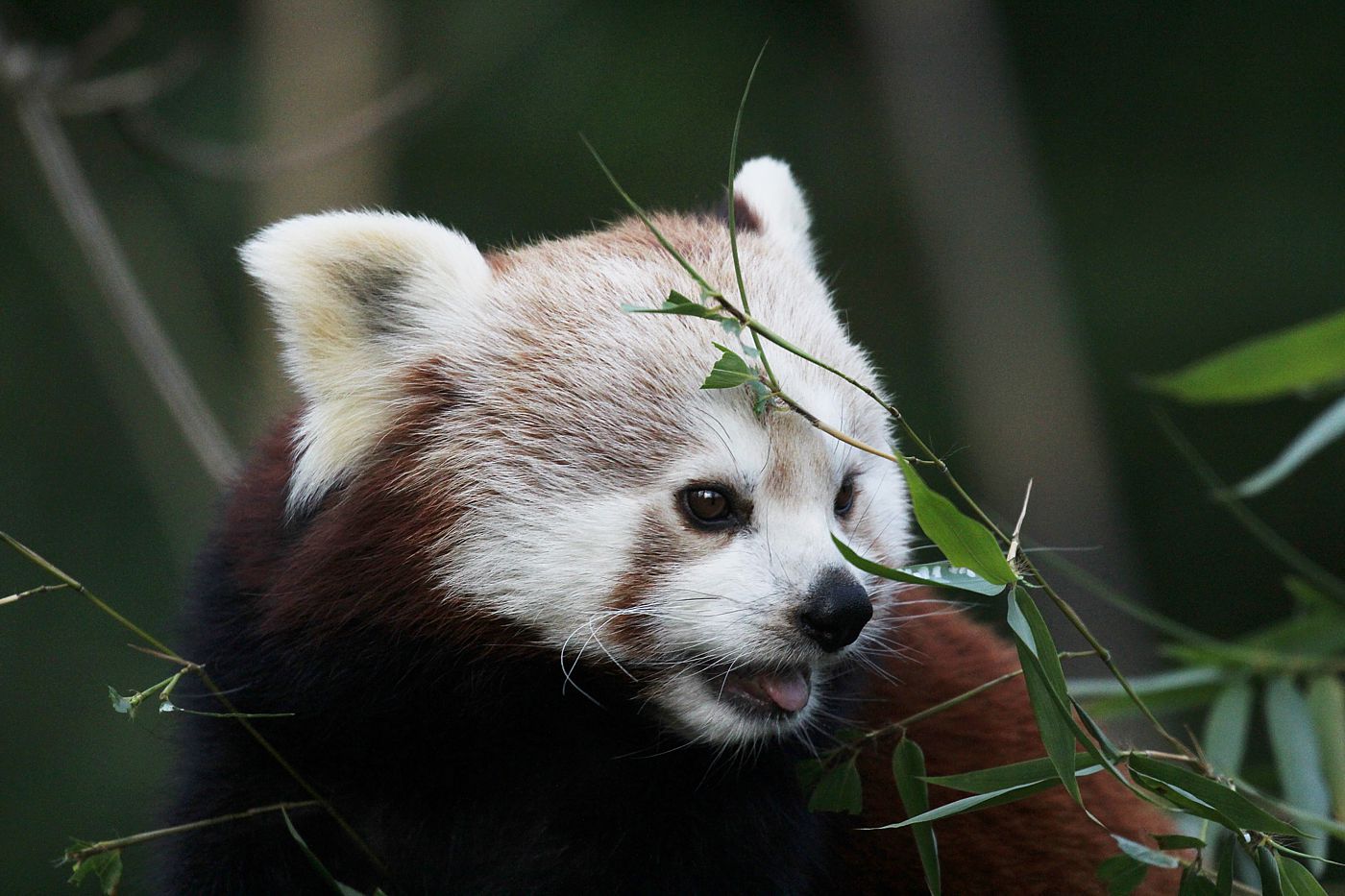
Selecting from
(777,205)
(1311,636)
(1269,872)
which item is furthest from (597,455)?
(1311,636)

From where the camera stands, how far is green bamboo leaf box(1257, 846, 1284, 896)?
155cm

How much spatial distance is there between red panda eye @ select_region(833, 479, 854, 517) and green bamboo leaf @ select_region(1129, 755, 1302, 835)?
0.59m

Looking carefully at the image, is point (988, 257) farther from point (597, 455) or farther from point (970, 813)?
point (597, 455)

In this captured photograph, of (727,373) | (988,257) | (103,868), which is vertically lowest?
(103,868)

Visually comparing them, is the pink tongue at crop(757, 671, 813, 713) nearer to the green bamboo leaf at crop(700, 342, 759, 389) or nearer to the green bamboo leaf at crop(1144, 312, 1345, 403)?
the green bamboo leaf at crop(700, 342, 759, 389)

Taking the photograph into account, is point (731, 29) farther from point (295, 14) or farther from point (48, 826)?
point (48, 826)

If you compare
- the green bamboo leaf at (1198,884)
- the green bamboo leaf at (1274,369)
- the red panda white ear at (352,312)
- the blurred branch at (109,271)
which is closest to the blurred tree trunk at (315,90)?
the blurred branch at (109,271)

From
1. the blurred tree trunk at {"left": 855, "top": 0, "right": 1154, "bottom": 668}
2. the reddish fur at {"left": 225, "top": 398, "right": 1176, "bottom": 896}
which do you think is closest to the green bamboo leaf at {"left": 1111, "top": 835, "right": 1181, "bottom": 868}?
the reddish fur at {"left": 225, "top": 398, "right": 1176, "bottom": 896}

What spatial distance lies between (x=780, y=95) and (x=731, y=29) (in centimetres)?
46

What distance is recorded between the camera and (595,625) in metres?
1.79

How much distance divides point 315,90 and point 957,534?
4997mm

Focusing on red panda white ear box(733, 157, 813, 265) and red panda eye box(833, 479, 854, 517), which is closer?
red panda eye box(833, 479, 854, 517)

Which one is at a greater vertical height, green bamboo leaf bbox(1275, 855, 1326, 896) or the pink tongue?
green bamboo leaf bbox(1275, 855, 1326, 896)

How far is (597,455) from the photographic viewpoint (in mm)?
1854
